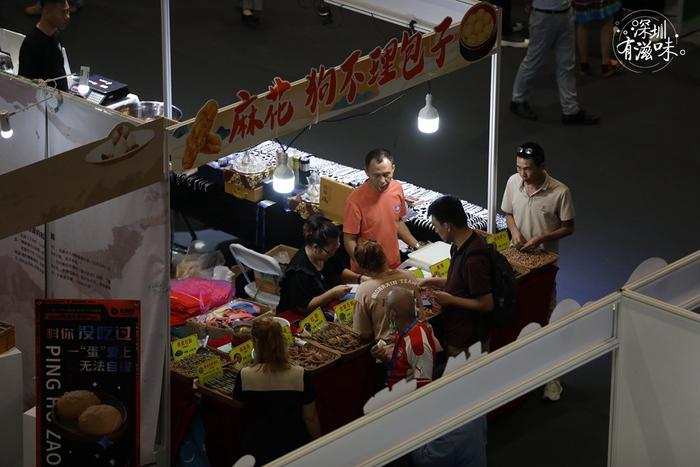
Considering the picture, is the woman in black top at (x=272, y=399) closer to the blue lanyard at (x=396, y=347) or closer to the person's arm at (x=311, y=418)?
the person's arm at (x=311, y=418)

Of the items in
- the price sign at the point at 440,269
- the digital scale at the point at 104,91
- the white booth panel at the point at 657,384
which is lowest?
the price sign at the point at 440,269

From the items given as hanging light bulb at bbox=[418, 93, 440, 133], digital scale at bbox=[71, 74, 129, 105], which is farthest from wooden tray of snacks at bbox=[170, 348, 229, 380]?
digital scale at bbox=[71, 74, 129, 105]

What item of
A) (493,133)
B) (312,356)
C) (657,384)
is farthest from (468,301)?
(657,384)

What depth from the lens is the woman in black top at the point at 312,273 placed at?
6.56 metres

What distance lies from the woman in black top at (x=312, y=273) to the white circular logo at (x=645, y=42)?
6.72 meters

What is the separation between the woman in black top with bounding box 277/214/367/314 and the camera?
6.56 m

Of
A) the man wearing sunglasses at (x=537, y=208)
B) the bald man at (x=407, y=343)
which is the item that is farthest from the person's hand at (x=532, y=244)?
the bald man at (x=407, y=343)

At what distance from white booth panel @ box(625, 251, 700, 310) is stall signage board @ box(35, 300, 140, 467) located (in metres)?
2.29

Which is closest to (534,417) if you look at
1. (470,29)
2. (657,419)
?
(470,29)

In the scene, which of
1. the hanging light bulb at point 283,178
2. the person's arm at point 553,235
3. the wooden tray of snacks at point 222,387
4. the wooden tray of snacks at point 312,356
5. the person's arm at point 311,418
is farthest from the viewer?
the hanging light bulb at point 283,178

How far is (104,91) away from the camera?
27.4ft

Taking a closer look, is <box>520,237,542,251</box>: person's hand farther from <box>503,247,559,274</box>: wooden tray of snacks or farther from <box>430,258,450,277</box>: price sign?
<box>430,258,450,277</box>: price sign

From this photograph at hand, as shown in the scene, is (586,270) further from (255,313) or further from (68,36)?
(68,36)

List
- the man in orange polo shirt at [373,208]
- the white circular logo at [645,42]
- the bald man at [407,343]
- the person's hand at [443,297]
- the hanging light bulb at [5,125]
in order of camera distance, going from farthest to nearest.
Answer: the white circular logo at [645,42] < the man in orange polo shirt at [373,208] < the person's hand at [443,297] < the hanging light bulb at [5,125] < the bald man at [407,343]
